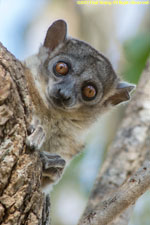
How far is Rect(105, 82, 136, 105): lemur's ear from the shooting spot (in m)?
4.36

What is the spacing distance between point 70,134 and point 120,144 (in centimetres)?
73

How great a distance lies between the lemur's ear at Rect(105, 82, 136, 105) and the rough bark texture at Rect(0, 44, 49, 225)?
6.31 ft

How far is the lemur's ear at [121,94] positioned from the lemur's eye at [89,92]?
32 cm

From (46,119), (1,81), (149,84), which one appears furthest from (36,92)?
(149,84)

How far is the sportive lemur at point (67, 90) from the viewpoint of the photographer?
352 centimetres

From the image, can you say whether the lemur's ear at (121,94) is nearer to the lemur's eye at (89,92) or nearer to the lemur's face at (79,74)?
the lemur's face at (79,74)

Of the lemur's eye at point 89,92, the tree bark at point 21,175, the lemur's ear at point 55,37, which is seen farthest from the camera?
the lemur's ear at point 55,37

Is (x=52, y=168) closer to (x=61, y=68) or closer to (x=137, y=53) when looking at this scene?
(x=61, y=68)

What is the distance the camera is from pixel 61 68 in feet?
13.2

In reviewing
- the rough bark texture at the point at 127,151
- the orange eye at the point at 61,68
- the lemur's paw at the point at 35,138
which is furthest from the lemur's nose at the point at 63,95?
the lemur's paw at the point at 35,138

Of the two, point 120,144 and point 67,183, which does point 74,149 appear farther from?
point 67,183

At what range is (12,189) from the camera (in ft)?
7.88

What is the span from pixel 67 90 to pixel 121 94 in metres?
0.81

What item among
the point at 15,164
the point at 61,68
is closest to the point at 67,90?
the point at 61,68
